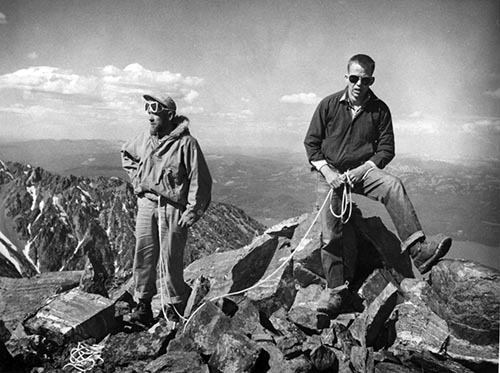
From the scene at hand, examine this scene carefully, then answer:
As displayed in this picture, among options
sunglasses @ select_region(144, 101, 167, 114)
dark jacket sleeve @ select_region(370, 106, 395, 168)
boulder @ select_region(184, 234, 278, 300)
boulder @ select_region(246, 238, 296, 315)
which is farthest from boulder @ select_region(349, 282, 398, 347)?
sunglasses @ select_region(144, 101, 167, 114)

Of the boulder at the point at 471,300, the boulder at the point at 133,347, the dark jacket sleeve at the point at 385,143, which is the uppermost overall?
the dark jacket sleeve at the point at 385,143

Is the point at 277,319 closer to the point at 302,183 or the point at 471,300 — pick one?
the point at 471,300

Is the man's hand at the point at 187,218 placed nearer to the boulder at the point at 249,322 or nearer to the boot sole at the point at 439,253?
the boulder at the point at 249,322

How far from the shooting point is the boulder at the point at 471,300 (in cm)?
386

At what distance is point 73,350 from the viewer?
4.75 m

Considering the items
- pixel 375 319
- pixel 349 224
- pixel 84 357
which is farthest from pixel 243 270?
pixel 84 357

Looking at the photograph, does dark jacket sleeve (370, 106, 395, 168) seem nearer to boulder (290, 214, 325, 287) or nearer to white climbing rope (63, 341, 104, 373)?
boulder (290, 214, 325, 287)

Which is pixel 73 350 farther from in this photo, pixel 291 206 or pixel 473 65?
pixel 473 65

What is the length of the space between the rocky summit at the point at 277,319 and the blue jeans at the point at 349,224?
195mm

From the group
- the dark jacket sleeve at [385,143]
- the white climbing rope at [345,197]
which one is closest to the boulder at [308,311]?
the white climbing rope at [345,197]

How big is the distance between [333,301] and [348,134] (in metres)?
1.91

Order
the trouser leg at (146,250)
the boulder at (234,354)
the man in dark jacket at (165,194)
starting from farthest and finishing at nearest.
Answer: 1. the trouser leg at (146,250)
2. the man in dark jacket at (165,194)
3. the boulder at (234,354)

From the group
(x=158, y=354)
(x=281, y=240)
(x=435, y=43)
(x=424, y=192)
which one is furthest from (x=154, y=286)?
(x=435, y=43)

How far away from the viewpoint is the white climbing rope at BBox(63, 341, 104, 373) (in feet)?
14.9
